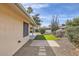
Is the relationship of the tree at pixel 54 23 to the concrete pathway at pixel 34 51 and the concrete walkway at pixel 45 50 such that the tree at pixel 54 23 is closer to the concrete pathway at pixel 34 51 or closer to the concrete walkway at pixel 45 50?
the concrete walkway at pixel 45 50

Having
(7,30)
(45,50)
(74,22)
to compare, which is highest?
(74,22)

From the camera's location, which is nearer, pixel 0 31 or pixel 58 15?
pixel 0 31

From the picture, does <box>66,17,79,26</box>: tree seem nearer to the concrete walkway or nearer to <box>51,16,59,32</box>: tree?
the concrete walkway

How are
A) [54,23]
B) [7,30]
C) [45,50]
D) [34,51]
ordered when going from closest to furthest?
1. [7,30]
2. [34,51]
3. [45,50]
4. [54,23]

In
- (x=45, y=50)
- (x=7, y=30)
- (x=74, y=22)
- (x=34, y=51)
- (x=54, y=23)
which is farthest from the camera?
(x=54, y=23)

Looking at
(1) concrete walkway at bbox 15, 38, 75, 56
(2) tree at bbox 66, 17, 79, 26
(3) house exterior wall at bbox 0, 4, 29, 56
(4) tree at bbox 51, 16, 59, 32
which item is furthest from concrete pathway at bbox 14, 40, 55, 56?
(4) tree at bbox 51, 16, 59, 32

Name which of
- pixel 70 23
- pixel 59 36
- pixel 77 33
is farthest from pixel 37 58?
pixel 59 36

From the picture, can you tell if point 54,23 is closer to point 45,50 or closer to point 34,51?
point 45,50

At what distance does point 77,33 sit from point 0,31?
6018 mm

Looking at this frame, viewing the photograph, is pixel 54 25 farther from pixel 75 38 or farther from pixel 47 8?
pixel 75 38

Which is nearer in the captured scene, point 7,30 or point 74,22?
point 7,30

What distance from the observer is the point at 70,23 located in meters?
14.0

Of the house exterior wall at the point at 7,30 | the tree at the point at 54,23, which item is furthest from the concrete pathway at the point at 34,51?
the tree at the point at 54,23

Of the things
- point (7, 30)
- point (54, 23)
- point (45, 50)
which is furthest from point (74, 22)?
point (7, 30)
